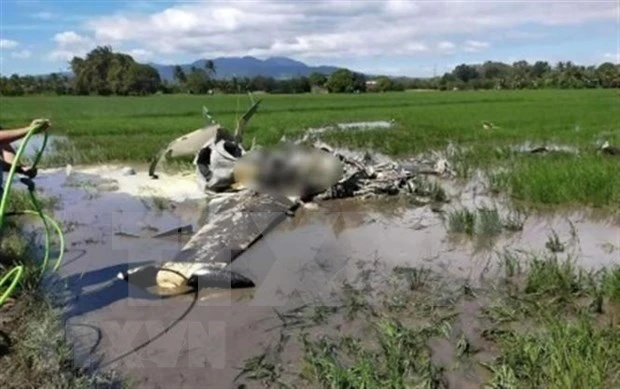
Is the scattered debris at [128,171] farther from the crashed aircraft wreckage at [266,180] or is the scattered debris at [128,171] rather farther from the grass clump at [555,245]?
the grass clump at [555,245]

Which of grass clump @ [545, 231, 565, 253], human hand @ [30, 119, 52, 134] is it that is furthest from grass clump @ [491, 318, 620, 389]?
human hand @ [30, 119, 52, 134]

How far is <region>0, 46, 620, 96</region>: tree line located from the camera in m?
67.3

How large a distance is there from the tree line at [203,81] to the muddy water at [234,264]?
54.6 metres

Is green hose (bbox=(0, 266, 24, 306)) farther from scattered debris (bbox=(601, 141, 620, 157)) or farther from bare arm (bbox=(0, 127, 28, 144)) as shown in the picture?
scattered debris (bbox=(601, 141, 620, 157))

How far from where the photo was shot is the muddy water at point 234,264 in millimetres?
4305

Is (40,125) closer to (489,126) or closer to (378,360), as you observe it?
(378,360)

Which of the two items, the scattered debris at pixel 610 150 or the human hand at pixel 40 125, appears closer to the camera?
the human hand at pixel 40 125

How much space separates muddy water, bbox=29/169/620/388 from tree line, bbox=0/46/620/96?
54.6 meters

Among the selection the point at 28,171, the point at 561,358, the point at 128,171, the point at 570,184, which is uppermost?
the point at 28,171

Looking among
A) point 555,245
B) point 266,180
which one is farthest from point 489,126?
point 555,245

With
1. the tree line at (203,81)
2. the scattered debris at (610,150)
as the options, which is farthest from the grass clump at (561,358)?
the tree line at (203,81)

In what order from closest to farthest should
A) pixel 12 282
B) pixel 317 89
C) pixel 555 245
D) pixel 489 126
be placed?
pixel 12 282 → pixel 555 245 → pixel 489 126 → pixel 317 89

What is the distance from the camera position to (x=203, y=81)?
2813 inches

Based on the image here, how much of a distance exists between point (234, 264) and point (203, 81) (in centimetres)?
6711
